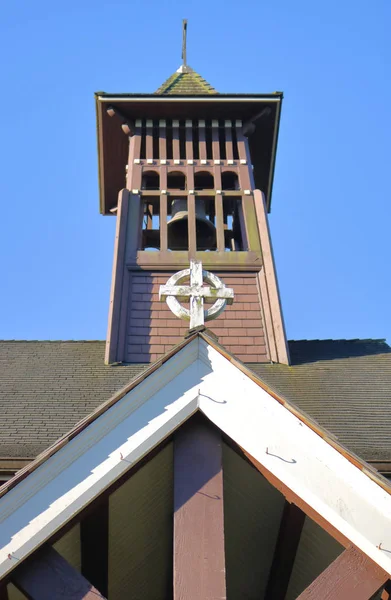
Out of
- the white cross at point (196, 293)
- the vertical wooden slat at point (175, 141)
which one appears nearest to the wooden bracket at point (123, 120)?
the vertical wooden slat at point (175, 141)

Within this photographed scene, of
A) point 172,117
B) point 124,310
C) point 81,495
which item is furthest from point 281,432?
point 172,117

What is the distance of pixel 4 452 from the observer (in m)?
6.57

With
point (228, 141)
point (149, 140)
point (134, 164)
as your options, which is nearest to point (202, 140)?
point (228, 141)

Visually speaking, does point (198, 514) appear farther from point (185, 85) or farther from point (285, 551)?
point (185, 85)

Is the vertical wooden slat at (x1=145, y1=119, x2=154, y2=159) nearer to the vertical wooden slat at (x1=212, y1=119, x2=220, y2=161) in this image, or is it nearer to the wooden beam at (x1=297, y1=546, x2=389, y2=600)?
the vertical wooden slat at (x1=212, y1=119, x2=220, y2=161)

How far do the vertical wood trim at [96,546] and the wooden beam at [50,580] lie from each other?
0.74 m

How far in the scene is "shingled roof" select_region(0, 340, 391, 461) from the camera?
7.25 meters

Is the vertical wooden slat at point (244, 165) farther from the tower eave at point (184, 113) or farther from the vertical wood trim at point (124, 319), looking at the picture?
the vertical wood trim at point (124, 319)

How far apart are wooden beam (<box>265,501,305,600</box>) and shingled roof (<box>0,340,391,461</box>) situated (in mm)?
1387

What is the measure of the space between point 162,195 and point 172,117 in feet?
6.93

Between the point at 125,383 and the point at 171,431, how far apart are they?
14.2ft

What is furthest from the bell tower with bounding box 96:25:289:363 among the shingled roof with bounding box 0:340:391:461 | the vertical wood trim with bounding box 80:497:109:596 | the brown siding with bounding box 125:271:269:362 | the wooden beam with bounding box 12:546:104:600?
the wooden beam with bounding box 12:546:104:600

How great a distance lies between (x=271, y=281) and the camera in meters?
10.8

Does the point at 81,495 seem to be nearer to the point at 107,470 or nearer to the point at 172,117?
the point at 107,470
